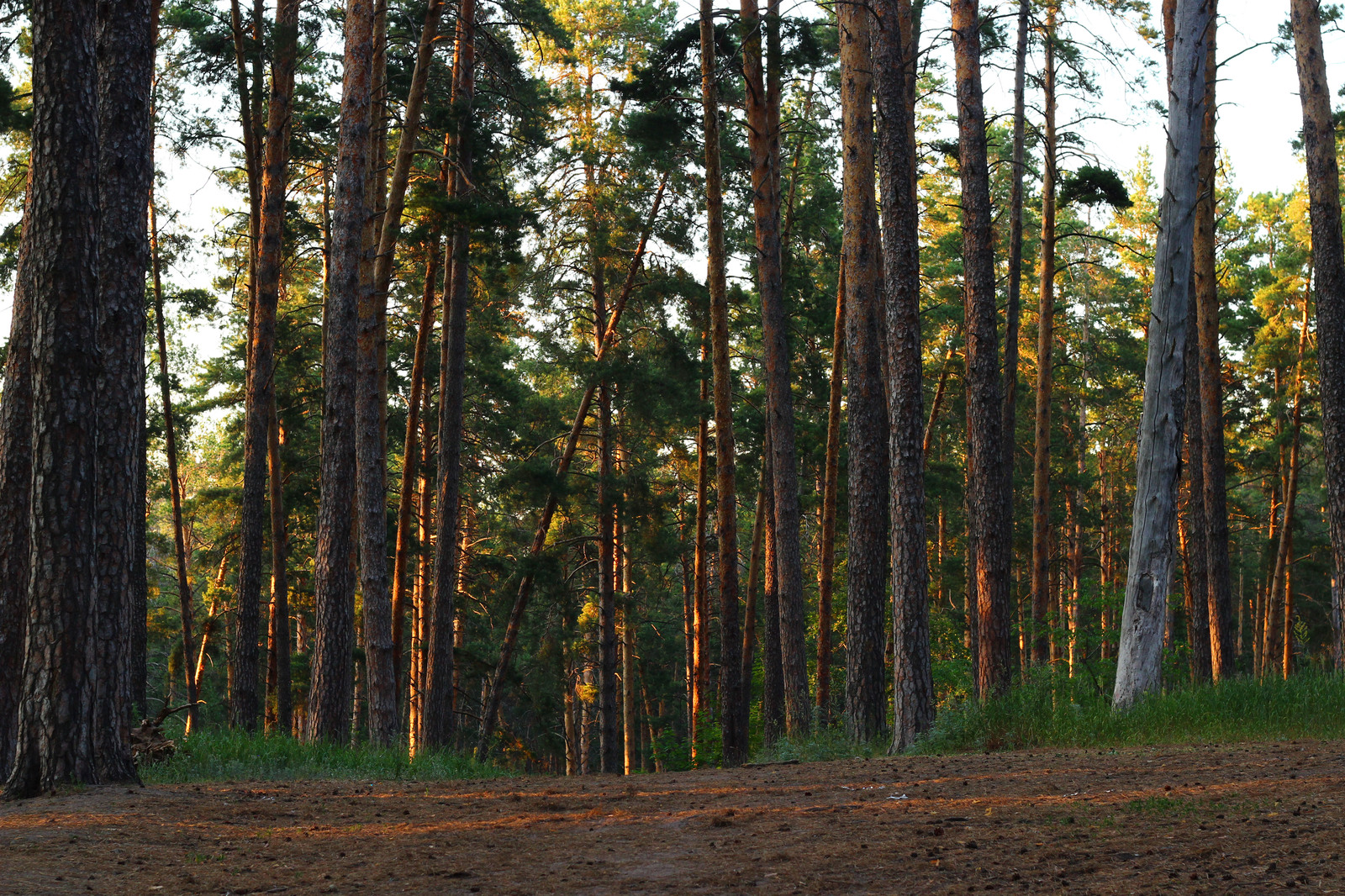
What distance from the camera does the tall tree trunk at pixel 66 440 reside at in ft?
20.3

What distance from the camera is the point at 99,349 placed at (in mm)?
6578

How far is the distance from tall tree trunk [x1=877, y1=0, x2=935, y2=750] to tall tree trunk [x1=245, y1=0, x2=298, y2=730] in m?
9.90

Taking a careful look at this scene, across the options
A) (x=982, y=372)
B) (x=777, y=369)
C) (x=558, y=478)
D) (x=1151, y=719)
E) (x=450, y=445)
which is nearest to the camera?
(x=1151, y=719)

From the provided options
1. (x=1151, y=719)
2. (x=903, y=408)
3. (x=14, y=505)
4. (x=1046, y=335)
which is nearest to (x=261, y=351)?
(x=14, y=505)

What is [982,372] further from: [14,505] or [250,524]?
[250,524]

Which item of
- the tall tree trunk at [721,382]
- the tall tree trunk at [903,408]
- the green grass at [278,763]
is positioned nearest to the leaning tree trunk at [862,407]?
the tall tree trunk at [903,408]

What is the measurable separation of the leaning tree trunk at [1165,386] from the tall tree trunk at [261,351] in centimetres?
1242

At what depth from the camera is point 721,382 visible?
14188 mm

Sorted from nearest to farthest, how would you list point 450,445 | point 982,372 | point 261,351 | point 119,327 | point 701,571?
point 119,327 < point 982,372 < point 261,351 < point 450,445 < point 701,571

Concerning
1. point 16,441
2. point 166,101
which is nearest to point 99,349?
point 16,441

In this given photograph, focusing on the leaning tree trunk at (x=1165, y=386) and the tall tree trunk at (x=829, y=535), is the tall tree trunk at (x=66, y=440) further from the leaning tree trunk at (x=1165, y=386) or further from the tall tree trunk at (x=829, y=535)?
the tall tree trunk at (x=829, y=535)

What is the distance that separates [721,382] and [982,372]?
369 cm

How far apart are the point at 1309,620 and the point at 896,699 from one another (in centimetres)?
4245

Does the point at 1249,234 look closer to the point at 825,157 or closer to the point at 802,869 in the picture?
the point at 825,157
